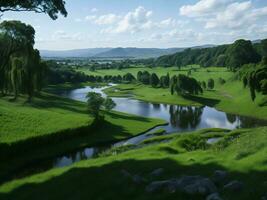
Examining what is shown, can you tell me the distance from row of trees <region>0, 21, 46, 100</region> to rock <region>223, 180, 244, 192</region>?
158ft

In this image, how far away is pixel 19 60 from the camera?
8244 cm

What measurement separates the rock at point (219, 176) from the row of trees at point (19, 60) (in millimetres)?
46049

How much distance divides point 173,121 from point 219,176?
72.4 meters

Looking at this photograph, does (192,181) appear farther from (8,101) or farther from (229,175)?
(8,101)

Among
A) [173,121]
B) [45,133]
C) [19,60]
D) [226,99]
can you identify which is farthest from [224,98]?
[45,133]

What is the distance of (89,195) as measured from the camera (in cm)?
2192

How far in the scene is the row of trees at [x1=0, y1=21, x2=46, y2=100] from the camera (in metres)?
59.3

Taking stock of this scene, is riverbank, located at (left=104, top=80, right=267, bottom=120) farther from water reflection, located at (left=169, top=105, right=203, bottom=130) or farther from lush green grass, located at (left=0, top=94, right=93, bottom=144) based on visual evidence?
lush green grass, located at (left=0, top=94, right=93, bottom=144)

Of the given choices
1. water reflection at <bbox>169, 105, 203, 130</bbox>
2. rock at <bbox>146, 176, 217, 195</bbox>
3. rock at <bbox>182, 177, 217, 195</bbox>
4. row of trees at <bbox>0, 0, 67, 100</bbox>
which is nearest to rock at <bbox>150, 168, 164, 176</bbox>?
rock at <bbox>146, 176, 217, 195</bbox>

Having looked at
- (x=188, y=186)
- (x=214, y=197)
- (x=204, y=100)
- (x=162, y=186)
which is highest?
(x=214, y=197)

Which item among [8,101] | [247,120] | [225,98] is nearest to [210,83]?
[225,98]

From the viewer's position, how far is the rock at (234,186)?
60.3 ft

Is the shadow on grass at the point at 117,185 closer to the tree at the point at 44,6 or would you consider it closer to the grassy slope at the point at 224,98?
the tree at the point at 44,6

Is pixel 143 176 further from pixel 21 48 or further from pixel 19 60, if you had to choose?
pixel 19 60
